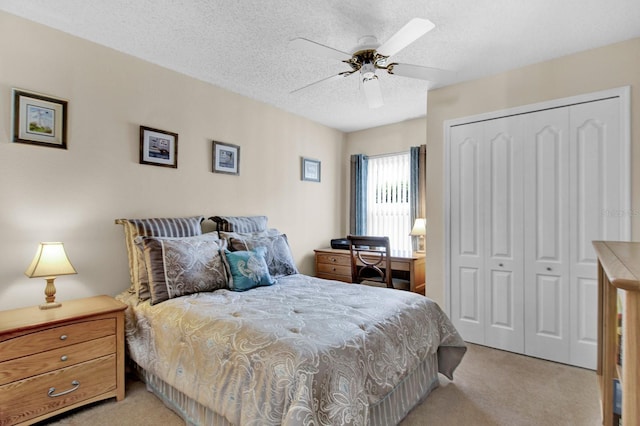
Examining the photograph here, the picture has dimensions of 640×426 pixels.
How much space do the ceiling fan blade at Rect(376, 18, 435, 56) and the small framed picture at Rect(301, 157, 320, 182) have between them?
2.34 m

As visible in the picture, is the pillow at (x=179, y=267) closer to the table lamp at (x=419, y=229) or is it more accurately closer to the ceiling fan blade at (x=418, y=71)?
the ceiling fan blade at (x=418, y=71)

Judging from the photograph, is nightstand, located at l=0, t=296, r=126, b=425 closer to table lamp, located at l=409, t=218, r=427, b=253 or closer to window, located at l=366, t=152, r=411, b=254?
table lamp, located at l=409, t=218, r=427, b=253

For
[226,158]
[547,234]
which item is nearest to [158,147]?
[226,158]

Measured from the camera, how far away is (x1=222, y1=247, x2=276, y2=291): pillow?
2455 mm

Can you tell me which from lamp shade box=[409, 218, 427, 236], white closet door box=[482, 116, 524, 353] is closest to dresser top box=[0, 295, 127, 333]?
white closet door box=[482, 116, 524, 353]

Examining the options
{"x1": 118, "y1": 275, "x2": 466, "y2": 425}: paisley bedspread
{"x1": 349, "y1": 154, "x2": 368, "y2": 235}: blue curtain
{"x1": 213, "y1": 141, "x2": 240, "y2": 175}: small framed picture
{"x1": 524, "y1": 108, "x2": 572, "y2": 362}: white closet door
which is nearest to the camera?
{"x1": 118, "y1": 275, "x2": 466, "y2": 425}: paisley bedspread

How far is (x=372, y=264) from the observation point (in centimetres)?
350

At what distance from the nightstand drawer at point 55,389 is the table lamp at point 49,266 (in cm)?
44

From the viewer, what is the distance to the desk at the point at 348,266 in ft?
11.7

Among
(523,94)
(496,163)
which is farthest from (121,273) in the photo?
(523,94)

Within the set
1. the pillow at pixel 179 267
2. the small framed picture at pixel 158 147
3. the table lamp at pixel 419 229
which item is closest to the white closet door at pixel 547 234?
the table lamp at pixel 419 229

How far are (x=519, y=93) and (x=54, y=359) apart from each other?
3944 mm

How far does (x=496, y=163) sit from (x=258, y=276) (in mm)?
2365

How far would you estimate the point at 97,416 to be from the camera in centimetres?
191
